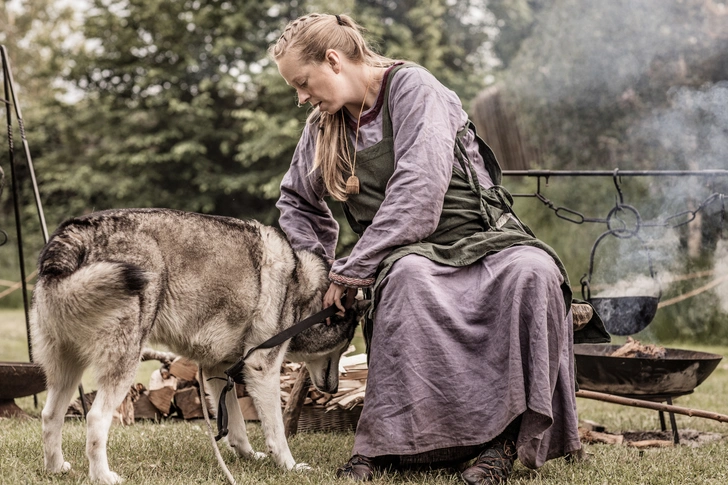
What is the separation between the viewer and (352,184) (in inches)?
129

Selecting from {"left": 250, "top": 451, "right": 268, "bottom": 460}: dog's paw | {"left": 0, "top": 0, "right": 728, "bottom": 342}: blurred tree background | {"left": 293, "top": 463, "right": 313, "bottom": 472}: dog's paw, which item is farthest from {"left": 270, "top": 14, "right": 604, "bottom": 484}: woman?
{"left": 0, "top": 0, "right": 728, "bottom": 342}: blurred tree background

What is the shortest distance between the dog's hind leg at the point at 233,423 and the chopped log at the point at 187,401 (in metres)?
1.35

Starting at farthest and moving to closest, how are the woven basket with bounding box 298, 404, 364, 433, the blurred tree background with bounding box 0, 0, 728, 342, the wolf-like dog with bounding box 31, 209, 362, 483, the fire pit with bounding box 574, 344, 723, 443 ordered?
1. the blurred tree background with bounding box 0, 0, 728, 342
2. the woven basket with bounding box 298, 404, 364, 433
3. the fire pit with bounding box 574, 344, 723, 443
4. the wolf-like dog with bounding box 31, 209, 362, 483

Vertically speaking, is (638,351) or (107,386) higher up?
(107,386)

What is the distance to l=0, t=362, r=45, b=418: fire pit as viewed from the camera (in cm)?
435

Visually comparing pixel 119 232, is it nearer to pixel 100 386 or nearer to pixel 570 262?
pixel 100 386

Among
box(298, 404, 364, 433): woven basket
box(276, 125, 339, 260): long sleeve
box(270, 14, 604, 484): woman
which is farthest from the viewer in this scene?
box(298, 404, 364, 433): woven basket

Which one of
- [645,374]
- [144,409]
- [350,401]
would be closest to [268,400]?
[350,401]

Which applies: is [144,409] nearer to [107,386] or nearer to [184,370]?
[184,370]

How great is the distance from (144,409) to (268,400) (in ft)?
6.58

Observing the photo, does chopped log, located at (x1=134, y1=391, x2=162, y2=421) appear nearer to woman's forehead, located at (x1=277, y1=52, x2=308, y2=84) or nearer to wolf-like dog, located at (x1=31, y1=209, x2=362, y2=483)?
wolf-like dog, located at (x1=31, y1=209, x2=362, y2=483)

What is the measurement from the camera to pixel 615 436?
13.9 feet

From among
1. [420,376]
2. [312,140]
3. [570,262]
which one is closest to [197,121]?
[570,262]

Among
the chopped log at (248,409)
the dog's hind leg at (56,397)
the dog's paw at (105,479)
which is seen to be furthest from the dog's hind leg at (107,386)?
the chopped log at (248,409)
